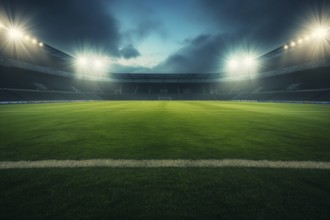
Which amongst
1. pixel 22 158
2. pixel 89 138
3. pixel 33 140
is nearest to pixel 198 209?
pixel 22 158

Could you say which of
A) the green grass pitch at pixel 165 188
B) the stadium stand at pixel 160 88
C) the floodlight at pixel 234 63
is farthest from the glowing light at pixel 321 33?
the green grass pitch at pixel 165 188

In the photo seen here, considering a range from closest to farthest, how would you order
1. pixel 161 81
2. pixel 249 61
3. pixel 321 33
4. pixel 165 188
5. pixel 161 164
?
pixel 165 188
pixel 161 164
pixel 321 33
pixel 249 61
pixel 161 81

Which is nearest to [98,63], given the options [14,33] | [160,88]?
[160,88]

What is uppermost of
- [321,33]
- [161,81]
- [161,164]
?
[321,33]

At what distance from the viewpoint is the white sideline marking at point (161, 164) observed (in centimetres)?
234

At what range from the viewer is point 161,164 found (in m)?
2.42

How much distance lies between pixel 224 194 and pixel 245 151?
1616 millimetres

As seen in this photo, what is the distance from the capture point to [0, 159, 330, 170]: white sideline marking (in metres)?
2.34

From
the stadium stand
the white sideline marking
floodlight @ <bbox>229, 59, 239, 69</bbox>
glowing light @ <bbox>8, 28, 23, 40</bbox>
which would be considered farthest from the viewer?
floodlight @ <bbox>229, 59, 239, 69</bbox>

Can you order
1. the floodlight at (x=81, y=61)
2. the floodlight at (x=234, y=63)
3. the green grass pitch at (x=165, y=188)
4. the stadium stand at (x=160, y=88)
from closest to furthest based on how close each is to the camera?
the green grass pitch at (x=165, y=188), the stadium stand at (x=160, y=88), the floodlight at (x=81, y=61), the floodlight at (x=234, y=63)

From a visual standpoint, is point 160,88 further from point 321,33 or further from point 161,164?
point 161,164

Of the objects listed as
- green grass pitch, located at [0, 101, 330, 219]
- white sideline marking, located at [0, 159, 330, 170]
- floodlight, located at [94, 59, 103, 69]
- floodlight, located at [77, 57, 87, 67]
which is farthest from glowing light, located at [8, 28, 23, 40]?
white sideline marking, located at [0, 159, 330, 170]

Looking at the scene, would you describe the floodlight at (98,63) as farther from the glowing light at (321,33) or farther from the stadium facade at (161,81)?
the glowing light at (321,33)

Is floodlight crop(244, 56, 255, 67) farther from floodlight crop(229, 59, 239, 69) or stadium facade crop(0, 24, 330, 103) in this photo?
floodlight crop(229, 59, 239, 69)
